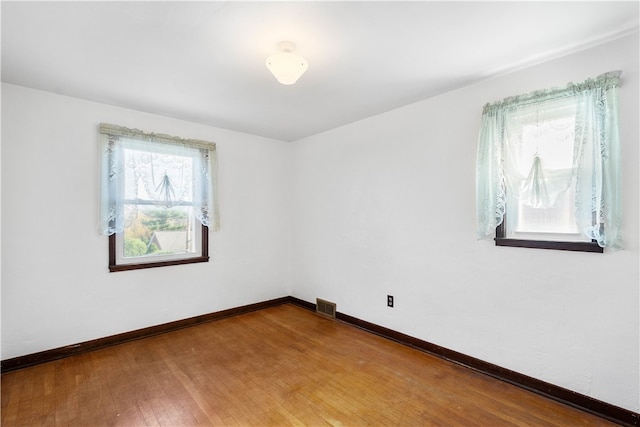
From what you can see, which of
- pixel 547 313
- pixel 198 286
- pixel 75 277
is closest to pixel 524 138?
pixel 547 313

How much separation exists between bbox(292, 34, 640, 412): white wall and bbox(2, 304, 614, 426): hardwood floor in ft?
0.99

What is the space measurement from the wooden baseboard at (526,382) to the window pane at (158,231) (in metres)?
2.43

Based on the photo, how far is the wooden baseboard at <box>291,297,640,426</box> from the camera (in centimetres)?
→ 188

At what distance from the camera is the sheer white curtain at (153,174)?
116 inches

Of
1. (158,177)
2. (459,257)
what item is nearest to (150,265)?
(158,177)

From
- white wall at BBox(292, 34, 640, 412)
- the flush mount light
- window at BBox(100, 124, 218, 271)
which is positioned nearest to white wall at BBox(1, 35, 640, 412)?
white wall at BBox(292, 34, 640, 412)

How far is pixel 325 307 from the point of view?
3.90m

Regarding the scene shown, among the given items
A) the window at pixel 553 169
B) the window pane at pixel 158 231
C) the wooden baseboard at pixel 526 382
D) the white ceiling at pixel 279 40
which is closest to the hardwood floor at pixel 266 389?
the wooden baseboard at pixel 526 382

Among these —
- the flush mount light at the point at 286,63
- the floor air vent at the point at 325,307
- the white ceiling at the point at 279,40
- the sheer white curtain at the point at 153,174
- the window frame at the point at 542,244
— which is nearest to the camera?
the white ceiling at the point at 279,40

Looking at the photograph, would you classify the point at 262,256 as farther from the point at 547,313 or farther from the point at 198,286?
the point at 547,313

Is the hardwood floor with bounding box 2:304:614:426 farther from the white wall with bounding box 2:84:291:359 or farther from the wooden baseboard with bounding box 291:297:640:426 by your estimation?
the white wall with bounding box 2:84:291:359

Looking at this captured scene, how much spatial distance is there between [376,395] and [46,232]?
123 inches

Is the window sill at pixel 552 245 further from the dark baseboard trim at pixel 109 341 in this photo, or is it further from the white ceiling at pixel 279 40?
the dark baseboard trim at pixel 109 341

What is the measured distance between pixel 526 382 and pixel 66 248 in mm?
4047
